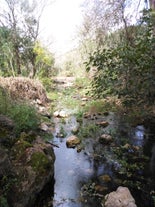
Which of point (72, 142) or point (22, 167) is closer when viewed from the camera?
point (22, 167)

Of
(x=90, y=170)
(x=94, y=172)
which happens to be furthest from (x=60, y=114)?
(x=94, y=172)

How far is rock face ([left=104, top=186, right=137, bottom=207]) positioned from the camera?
3.51 meters

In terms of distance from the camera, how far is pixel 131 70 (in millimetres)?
4227

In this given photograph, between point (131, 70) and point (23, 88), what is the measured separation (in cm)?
665

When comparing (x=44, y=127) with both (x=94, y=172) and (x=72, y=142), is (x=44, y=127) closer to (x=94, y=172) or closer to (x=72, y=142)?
(x=72, y=142)

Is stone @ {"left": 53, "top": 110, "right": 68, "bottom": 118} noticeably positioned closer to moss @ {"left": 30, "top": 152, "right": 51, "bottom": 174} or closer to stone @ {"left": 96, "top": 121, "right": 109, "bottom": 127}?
stone @ {"left": 96, "top": 121, "right": 109, "bottom": 127}

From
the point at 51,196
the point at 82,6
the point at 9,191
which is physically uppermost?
the point at 82,6

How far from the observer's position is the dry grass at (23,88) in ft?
31.2

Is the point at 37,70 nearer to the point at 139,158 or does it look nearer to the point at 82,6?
the point at 82,6

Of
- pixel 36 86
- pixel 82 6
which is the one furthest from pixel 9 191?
pixel 82 6

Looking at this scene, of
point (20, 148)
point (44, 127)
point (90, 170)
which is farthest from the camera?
point (44, 127)

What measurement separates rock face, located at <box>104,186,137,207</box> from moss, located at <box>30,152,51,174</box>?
1.16 meters

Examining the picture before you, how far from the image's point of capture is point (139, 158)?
5238 millimetres

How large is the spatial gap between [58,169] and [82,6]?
714 cm
